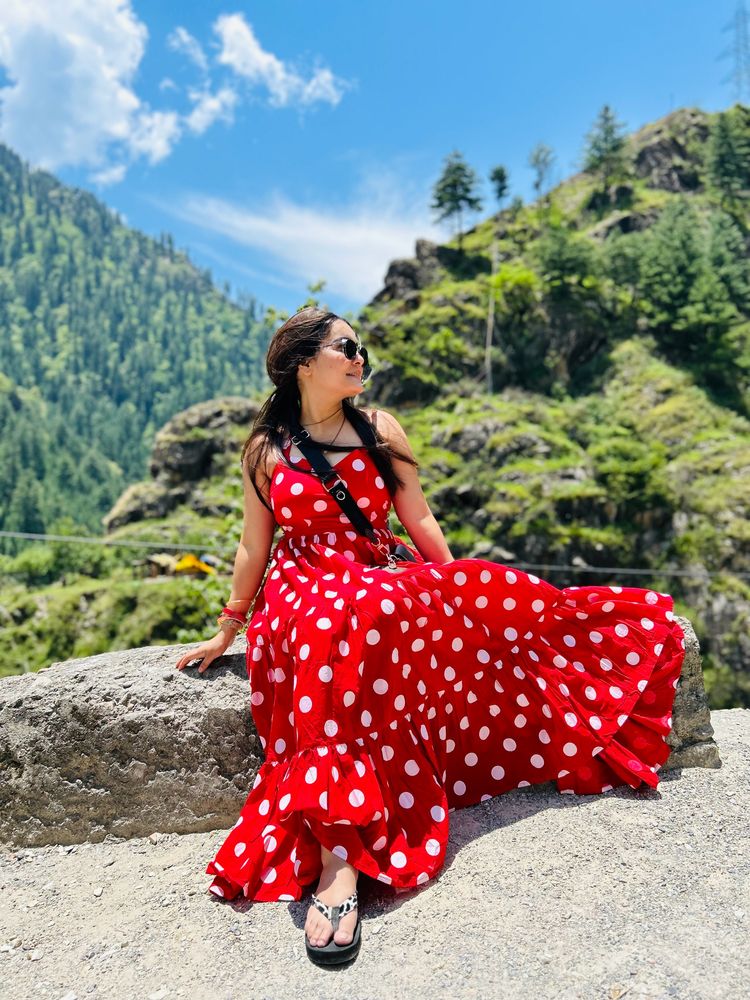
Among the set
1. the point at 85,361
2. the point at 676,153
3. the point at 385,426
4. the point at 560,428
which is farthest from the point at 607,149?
the point at 85,361

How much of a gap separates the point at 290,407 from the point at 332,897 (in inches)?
69.2

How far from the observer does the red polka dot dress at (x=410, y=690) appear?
2.21m

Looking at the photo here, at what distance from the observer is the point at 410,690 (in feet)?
7.88

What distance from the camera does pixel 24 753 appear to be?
2863mm

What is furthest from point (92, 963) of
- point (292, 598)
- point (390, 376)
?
point (390, 376)

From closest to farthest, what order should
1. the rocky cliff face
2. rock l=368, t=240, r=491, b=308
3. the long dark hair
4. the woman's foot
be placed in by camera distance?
the woman's foot
the long dark hair
the rocky cliff face
rock l=368, t=240, r=491, b=308

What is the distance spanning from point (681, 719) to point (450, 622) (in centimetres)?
112

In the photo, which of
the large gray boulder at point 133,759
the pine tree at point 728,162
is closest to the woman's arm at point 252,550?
the large gray boulder at point 133,759

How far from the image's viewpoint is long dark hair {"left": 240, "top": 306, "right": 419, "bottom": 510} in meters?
2.73

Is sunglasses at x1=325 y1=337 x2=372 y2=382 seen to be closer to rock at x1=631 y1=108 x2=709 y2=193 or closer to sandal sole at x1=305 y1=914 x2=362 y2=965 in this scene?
sandal sole at x1=305 y1=914 x2=362 y2=965

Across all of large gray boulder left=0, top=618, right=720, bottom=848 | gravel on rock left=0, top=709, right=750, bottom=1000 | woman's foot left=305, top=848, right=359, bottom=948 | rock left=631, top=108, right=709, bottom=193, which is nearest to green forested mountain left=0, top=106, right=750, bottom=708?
rock left=631, top=108, right=709, bottom=193

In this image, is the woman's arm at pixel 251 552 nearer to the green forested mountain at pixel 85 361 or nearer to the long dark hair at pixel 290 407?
the long dark hair at pixel 290 407

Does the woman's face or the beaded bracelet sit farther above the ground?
the woman's face

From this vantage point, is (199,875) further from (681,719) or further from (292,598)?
(681,719)
